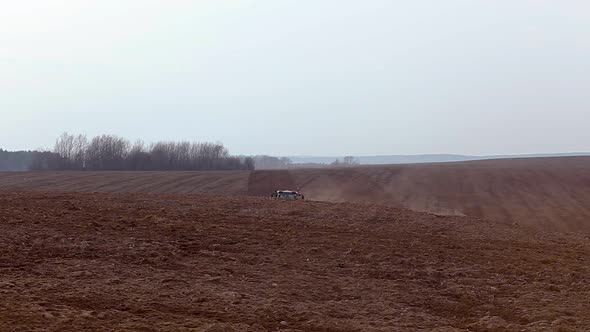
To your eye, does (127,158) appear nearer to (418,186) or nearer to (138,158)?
(138,158)

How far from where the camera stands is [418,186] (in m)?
41.2

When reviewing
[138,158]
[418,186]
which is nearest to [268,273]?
[418,186]

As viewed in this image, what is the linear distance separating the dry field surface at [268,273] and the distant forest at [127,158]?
63.2 m

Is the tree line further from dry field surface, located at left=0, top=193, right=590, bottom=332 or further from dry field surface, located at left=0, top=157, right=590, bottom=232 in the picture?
dry field surface, located at left=0, top=193, right=590, bottom=332

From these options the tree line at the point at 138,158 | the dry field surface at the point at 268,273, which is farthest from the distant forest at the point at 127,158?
the dry field surface at the point at 268,273

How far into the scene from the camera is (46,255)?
8.73 m

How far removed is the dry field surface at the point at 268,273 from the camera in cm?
660

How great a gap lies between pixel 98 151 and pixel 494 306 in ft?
252

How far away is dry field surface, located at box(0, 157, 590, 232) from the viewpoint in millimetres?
33312

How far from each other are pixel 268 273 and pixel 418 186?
3355cm

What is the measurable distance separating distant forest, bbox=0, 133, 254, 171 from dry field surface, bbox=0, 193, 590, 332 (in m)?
63.2

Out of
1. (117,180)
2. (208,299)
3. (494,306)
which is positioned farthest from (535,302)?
(117,180)

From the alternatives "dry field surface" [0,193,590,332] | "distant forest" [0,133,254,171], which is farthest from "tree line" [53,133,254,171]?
"dry field surface" [0,193,590,332]

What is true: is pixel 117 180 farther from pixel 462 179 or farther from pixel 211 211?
pixel 211 211
